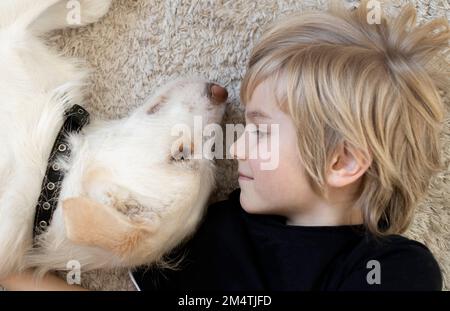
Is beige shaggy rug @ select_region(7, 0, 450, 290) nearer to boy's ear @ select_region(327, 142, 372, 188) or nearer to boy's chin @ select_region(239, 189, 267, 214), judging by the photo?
boy's chin @ select_region(239, 189, 267, 214)

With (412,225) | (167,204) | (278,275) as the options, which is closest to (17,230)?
(167,204)

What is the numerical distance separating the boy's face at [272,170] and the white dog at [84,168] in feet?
0.39

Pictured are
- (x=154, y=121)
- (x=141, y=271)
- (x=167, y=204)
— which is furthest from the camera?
(x=141, y=271)

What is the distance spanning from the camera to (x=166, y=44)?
5.33 feet

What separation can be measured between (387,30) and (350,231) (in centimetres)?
61

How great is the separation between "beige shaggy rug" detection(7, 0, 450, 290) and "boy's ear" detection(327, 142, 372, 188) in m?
0.40

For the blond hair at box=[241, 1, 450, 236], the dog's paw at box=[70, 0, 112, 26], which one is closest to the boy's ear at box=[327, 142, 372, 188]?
the blond hair at box=[241, 1, 450, 236]

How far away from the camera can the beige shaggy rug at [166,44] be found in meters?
1.60

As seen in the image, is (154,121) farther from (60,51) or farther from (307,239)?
(307,239)

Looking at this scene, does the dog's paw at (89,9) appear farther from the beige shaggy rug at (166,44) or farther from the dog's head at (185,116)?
the dog's head at (185,116)

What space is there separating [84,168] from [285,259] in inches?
26.0

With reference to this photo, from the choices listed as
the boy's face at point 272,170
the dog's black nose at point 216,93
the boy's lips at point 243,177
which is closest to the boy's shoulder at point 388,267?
the boy's face at point 272,170

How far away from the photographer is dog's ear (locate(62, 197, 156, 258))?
111cm

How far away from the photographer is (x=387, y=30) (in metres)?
1.33
